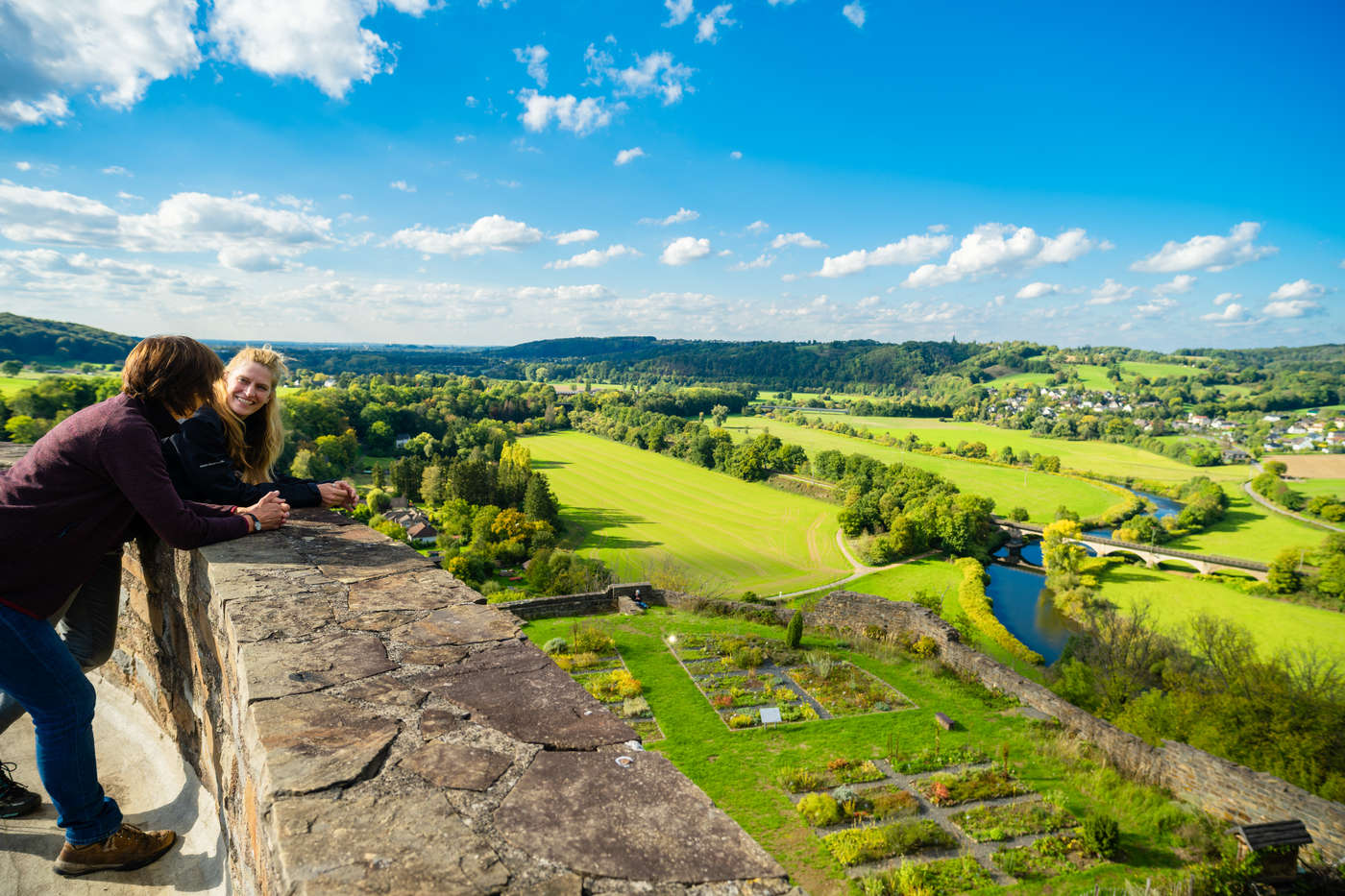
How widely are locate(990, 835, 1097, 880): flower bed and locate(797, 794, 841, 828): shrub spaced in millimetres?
2699

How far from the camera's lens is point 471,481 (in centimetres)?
4550

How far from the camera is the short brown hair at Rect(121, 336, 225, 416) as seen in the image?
2.76 metres

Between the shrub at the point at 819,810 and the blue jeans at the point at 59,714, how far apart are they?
36.7ft

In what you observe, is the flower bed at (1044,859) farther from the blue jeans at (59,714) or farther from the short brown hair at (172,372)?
the short brown hair at (172,372)

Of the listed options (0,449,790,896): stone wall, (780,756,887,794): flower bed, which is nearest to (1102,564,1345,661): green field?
(780,756,887,794): flower bed

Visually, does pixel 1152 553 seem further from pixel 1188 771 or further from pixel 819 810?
pixel 819 810

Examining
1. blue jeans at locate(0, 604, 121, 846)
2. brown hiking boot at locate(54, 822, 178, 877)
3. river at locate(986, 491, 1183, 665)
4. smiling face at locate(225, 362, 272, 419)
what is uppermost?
smiling face at locate(225, 362, 272, 419)

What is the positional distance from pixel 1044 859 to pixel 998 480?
66542 millimetres

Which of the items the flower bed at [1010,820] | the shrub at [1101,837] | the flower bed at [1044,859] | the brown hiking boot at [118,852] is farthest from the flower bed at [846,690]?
the brown hiking boot at [118,852]

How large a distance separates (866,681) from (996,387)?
142244 millimetres

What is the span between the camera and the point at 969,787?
12.1 metres

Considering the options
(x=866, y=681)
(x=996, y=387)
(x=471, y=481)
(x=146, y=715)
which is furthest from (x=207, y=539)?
(x=996, y=387)

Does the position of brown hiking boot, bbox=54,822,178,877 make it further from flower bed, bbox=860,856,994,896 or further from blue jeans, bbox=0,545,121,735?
flower bed, bbox=860,856,994,896

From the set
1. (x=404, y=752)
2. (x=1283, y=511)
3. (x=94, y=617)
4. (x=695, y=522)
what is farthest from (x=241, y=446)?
(x=1283, y=511)
